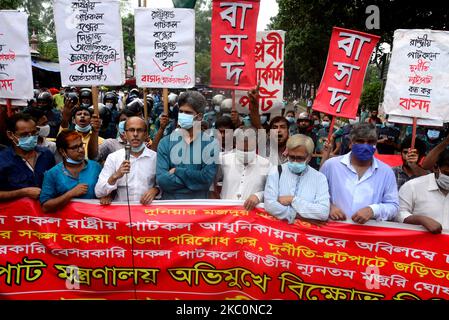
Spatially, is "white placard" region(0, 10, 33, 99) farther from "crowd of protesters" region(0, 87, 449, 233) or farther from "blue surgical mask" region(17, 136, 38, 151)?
"blue surgical mask" region(17, 136, 38, 151)

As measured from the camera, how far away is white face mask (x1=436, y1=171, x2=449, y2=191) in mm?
3117

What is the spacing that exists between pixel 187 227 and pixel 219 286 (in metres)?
0.53

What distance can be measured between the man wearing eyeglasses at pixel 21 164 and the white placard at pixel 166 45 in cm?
148

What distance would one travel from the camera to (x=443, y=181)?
3131 millimetres

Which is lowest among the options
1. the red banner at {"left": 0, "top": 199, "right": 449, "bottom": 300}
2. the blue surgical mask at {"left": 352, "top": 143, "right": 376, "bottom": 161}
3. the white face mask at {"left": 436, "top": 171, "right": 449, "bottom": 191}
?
the red banner at {"left": 0, "top": 199, "right": 449, "bottom": 300}

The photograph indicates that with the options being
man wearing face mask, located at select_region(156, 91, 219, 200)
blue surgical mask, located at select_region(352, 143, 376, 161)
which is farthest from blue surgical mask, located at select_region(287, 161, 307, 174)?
man wearing face mask, located at select_region(156, 91, 219, 200)

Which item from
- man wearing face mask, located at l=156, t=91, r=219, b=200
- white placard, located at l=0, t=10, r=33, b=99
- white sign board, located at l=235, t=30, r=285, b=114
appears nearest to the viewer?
man wearing face mask, located at l=156, t=91, r=219, b=200

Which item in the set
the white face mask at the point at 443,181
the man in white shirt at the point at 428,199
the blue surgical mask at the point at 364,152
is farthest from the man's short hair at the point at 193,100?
the white face mask at the point at 443,181

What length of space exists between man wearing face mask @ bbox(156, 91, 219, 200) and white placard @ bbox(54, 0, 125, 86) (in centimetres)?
116

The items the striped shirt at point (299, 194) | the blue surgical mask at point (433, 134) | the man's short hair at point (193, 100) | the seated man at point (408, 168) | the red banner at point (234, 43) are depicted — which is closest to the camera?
the striped shirt at point (299, 194)

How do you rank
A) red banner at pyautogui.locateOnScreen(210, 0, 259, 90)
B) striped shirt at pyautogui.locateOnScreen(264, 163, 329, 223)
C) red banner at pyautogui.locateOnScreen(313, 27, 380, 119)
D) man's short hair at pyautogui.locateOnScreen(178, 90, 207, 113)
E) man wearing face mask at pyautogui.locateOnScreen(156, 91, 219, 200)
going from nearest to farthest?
striped shirt at pyautogui.locateOnScreen(264, 163, 329, 223) < man wearing face mask at pyautogui.locateOnScreen(156, 91, 219, 200) < man's short hair at pyautogui.locateOnScreen(178, 90, 207, 113) < red banner at pyautogui.locateOnScreen(313, 27, 380, 119) < red banner at pyautogui.locateOnScreen(210, 0, 259, 90)

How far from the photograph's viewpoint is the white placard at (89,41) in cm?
406

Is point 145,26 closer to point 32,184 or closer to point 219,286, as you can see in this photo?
point 32,184

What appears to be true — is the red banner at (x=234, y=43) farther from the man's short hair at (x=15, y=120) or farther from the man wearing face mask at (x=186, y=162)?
the man's short hair at (x=15, y=120)
